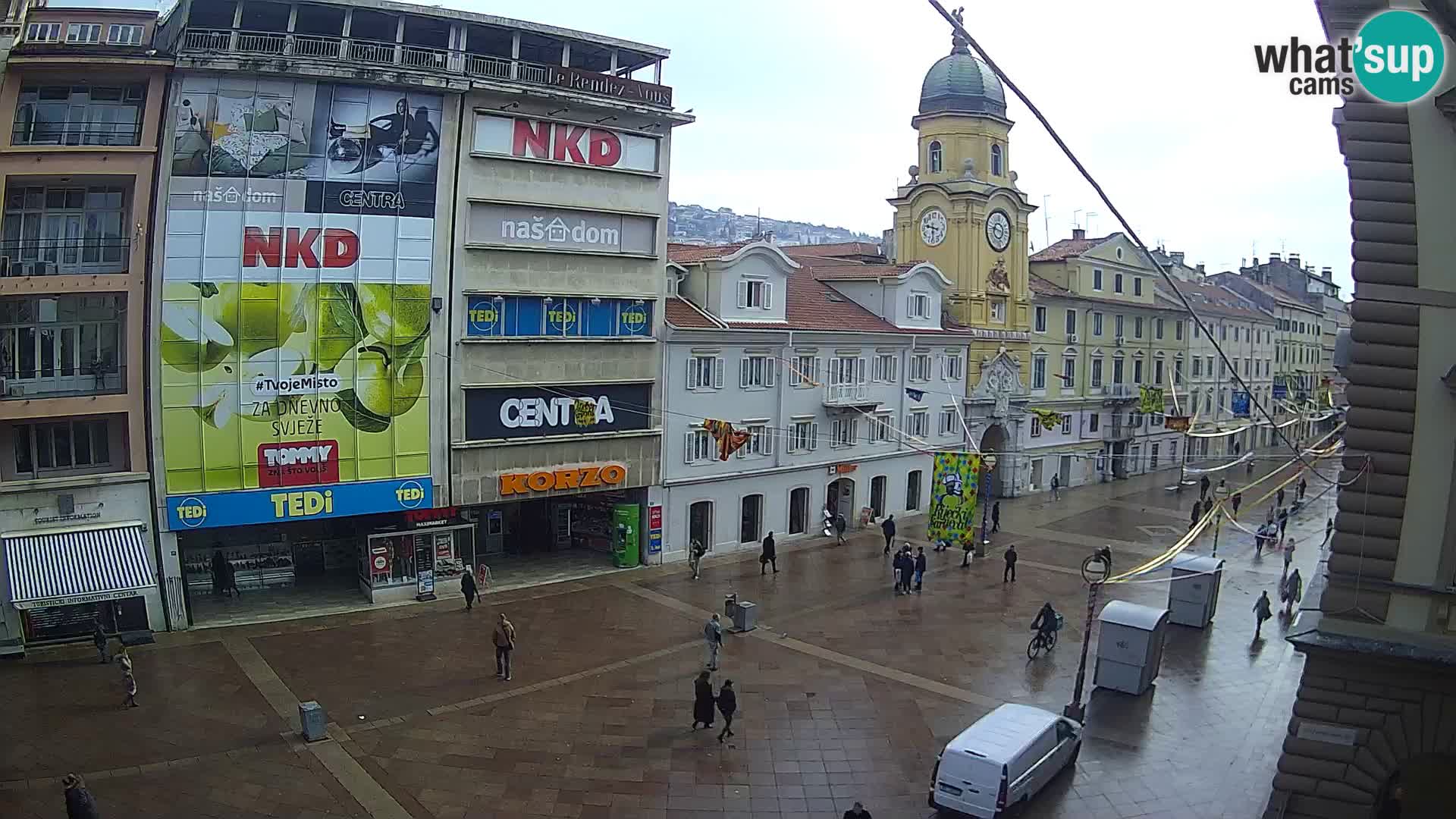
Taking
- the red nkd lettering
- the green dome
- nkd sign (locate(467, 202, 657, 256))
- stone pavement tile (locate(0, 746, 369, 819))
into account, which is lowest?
stone pavement tile (locate(0, 746, 369, 819))

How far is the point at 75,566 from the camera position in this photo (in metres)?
25.6

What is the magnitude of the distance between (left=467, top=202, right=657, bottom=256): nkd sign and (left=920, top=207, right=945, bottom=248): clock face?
22.0 meters

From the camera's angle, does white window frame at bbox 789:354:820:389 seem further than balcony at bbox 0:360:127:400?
Yes

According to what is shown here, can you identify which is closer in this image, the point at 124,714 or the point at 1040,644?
the point at 124,714

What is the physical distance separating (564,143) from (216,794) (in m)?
21.6

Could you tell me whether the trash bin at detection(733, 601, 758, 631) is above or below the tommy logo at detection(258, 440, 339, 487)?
below

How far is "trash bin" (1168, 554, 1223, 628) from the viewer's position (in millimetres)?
29672

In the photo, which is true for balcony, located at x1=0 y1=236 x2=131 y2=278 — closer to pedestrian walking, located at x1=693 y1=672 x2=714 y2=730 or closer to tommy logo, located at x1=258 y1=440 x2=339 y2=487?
tommy logo, located at x1=258 y1=440 x2=339 y2=487

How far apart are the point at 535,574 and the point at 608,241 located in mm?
11358

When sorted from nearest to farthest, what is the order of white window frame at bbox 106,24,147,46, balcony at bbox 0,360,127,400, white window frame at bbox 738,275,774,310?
1. balcony at bbox 0,360,127,400
2. white window frame at bbox 106,24,147,46
3. white window frame at bbox 738,275,774,310

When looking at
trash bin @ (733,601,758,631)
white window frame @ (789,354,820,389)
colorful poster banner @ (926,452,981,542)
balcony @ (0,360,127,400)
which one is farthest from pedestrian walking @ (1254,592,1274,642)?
balcony @ (0,360,127,400)

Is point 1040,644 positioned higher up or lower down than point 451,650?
higher up

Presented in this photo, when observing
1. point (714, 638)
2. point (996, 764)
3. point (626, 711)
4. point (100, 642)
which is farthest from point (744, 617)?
point (100, 642)

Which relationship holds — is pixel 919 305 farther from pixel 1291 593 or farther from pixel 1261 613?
pixel 1261 613
